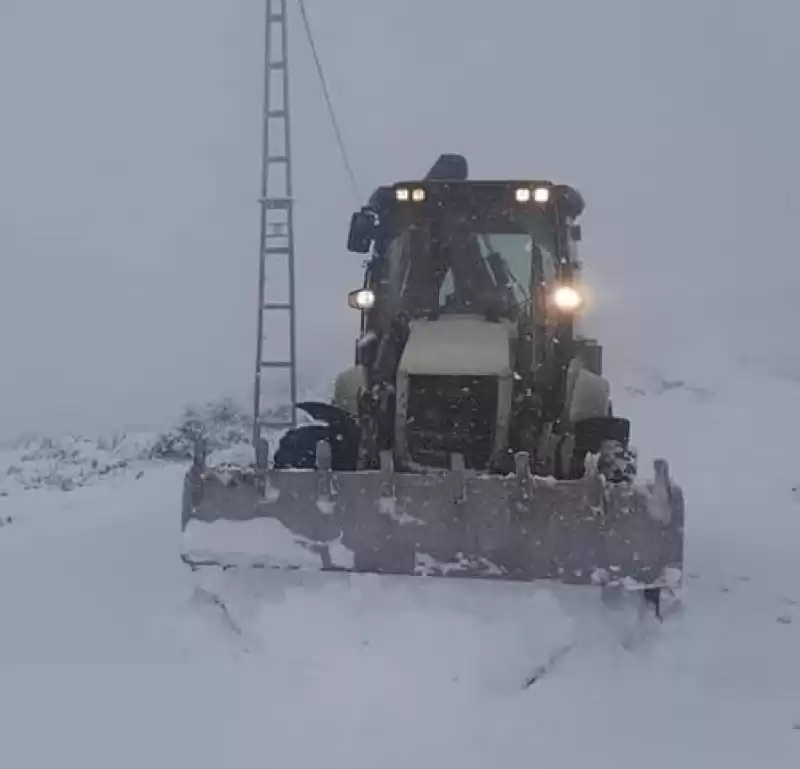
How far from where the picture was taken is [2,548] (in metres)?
7.06

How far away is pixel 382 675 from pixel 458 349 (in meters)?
1.86

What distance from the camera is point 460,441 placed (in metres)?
5.48

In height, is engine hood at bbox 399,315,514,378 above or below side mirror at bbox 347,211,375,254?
below

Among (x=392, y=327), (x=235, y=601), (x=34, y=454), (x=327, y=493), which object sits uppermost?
(x=392, y=327)

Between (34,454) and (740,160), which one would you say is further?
(740,160)

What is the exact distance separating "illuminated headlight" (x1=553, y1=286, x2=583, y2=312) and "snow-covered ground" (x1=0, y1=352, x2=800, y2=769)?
1722 mm

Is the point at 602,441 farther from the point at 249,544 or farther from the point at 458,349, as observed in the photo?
the point at 249,544

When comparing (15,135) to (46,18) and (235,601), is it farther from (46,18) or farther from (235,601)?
(235,601)

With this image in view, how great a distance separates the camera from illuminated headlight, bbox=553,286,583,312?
240 inches

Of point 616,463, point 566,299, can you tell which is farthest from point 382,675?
point 566,299

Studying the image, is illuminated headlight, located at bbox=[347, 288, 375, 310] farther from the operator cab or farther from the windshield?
the windshield

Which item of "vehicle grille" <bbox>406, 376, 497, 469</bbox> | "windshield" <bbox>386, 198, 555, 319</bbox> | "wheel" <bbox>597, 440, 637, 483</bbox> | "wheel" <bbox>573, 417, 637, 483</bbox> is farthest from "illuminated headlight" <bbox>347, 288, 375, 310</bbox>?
"wheel" <bbox>597, 440, 637, 483</bbox>

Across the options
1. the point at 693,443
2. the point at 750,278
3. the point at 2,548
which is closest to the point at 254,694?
the point at 2,548

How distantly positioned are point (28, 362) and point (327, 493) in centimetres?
1601
